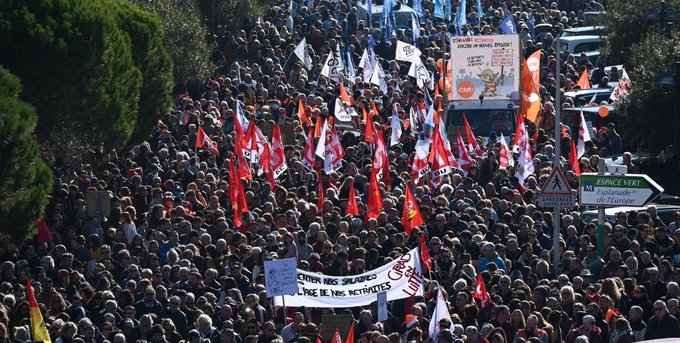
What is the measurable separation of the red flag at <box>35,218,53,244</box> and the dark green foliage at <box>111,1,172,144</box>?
844cm

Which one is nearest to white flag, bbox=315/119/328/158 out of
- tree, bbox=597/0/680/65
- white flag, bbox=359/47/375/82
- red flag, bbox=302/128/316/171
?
red flag, bbox=302/128/316/171

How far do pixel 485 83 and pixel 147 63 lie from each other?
6083mm

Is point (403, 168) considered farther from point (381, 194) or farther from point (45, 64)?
point (45, 64)

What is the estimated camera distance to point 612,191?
24.7 meters

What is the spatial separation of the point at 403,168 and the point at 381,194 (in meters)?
3.39

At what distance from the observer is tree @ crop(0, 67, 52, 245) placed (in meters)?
25.9

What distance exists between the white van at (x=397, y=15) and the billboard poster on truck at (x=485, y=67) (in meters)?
13.3

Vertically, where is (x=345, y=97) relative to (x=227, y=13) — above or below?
below

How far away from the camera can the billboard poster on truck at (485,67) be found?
1447 inches

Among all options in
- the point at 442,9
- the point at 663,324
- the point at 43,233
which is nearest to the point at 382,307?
the point at 663,324

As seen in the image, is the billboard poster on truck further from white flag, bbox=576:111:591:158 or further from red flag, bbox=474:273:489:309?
red flag, bbox=474:273:489:309

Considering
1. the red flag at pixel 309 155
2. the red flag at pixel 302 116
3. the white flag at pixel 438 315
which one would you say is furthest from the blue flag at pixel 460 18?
the white flag at pixel 438 315

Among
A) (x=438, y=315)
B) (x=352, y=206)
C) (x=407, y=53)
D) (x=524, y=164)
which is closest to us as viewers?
(x=438, y=315)

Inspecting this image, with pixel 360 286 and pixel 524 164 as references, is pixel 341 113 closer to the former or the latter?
pixel 524 164
